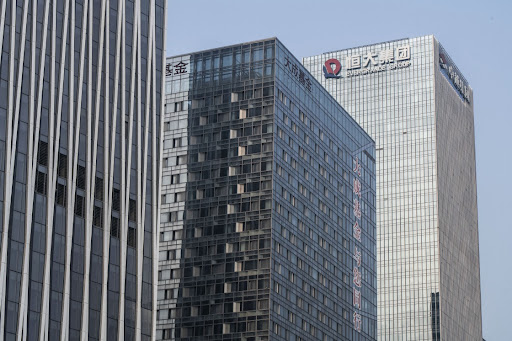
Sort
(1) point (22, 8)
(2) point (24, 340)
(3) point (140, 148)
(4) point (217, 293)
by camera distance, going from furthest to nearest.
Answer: (4) point (217, 293), (3) point (140, 148), (1) point (22, 8), (2) point (24, 340)

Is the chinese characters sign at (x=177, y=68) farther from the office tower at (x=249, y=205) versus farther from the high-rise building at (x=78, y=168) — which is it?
the high-rise building at (x=78, y=168)

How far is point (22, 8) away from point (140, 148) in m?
19.8

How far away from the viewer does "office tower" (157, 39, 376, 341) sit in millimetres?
148250

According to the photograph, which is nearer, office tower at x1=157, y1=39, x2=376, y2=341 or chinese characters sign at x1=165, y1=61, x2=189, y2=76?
office tower at x1=157, y1=39, x2=376, y2=341

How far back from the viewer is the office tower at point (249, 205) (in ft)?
486

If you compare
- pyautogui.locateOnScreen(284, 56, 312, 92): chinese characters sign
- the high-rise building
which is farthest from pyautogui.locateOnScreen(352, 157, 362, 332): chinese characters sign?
the high-rise building

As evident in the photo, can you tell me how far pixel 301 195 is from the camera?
159250 millimetres

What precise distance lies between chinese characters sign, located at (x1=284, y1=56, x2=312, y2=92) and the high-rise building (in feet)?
136

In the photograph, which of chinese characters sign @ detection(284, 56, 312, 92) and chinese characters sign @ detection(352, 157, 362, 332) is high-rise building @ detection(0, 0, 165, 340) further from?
chinese characters sign @ detection(352, 157, 362, 332)

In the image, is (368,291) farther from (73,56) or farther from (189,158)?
(73,56)

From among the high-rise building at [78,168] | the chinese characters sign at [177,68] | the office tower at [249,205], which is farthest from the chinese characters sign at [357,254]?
the high-rise building at [78,168]

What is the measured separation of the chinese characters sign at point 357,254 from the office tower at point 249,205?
251cm

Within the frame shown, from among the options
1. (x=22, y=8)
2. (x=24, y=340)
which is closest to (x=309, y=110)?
(x=22, y=8)

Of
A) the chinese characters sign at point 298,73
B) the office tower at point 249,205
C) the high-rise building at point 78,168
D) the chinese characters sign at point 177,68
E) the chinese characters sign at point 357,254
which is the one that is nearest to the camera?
the high-rise building at point 78,168
